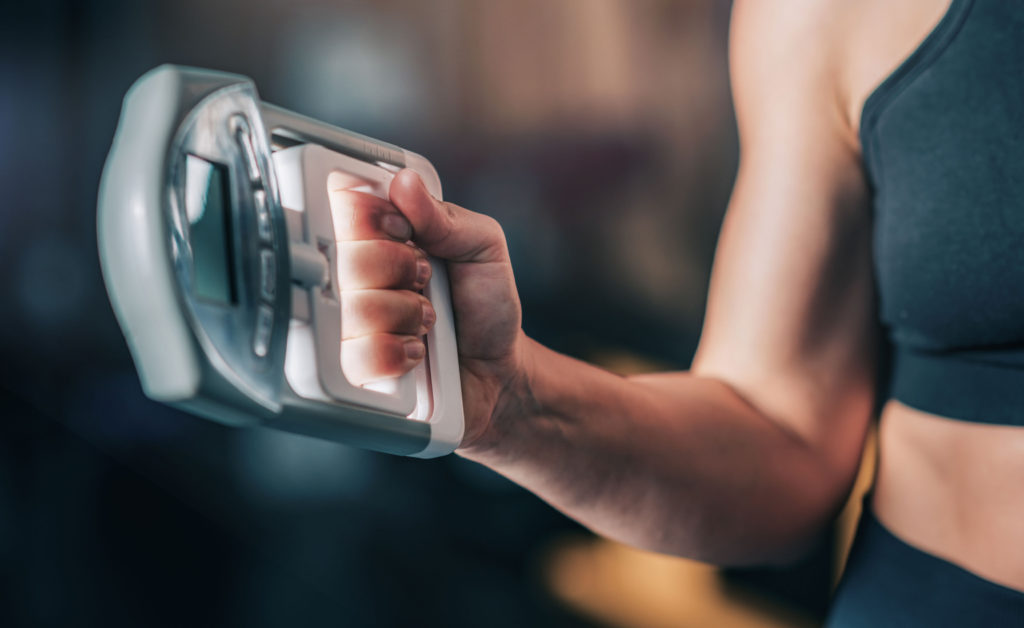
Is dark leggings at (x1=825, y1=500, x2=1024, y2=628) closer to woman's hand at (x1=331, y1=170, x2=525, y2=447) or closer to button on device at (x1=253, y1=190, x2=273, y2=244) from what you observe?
woman's hand at (x1=331, y1=170, x2=525, y2=447)

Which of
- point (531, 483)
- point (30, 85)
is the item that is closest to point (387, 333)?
point (531, 483)

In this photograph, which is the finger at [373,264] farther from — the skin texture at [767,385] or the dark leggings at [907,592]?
the dark leggings at [907,592]

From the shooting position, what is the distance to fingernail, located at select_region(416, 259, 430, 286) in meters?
0.50

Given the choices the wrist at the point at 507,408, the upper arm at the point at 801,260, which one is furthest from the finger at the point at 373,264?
the upper arm at the point at 801,260

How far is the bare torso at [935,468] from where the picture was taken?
23.9 inches

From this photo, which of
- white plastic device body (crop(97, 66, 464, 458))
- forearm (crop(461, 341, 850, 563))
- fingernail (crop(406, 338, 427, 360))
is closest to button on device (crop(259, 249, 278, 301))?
white plastic device body (crop(97, 66, 464, 458))

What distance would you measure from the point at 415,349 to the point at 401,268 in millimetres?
57

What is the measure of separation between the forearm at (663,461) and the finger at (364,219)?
191 millimetres

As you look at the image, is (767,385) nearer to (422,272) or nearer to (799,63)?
(799,63)

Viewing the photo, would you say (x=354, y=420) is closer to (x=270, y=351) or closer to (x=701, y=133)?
(x=270, y=351)

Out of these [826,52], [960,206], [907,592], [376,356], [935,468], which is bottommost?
[907,592]

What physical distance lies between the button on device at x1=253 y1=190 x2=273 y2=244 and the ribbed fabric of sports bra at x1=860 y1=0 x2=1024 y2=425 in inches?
22.9

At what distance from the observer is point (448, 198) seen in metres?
1.51

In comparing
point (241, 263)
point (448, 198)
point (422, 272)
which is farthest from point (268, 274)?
point (448, 198)
